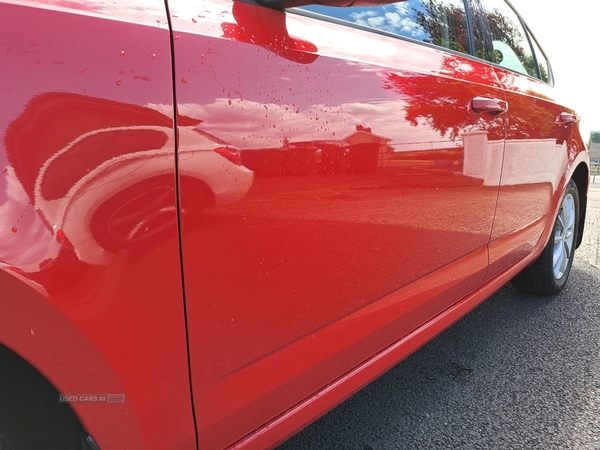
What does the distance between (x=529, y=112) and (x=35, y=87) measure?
203 cm

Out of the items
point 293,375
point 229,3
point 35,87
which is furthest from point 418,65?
point 35,87

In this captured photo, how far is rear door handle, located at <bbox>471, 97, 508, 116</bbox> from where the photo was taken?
1.68 meters

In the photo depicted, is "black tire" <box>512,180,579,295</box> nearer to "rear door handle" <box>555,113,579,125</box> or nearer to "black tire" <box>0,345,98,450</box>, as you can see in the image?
"rear door handle" <box>555,113,579,125</box>

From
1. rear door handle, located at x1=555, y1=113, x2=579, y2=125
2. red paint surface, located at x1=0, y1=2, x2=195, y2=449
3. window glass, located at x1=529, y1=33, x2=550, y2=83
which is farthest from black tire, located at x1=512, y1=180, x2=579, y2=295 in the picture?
red paint surface, located at x1=0, y1=2, x2=195, y2=449

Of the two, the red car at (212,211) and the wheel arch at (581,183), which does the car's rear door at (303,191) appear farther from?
the wheel arch at (581,183)

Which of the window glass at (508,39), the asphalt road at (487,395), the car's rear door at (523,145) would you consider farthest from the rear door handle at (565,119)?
the asphalt road at (487,395)

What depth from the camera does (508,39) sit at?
2.46 metres

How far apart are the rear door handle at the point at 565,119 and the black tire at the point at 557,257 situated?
0.43 metres

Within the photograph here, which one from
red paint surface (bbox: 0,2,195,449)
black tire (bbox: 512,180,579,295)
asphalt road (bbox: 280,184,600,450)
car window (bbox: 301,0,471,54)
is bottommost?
asphalt road (bbox: 280,184,600,450)

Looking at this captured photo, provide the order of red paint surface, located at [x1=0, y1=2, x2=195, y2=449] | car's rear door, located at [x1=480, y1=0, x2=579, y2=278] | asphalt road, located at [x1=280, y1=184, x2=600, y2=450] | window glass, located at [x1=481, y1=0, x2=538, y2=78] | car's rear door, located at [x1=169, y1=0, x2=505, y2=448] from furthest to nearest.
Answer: window glass, located at [x1=481, y1=0, x2=538, y2=78], car's rear door, located at [x1=480, y1=0, x2=579, y2=278], asphalt road, located at [x1=280, y1=184, x2=600, y2=450], car's rear door, located at [x1=169, y1=0, x2=505, y2=448], red paint surface, located at [x1=0, y1=2, x2=195, y2=449]

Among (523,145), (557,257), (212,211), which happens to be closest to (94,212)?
(212,211)

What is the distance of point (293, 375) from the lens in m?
1.15

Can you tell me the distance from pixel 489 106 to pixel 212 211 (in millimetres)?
1255

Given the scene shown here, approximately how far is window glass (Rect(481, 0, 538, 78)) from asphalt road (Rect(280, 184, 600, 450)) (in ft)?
4.25
